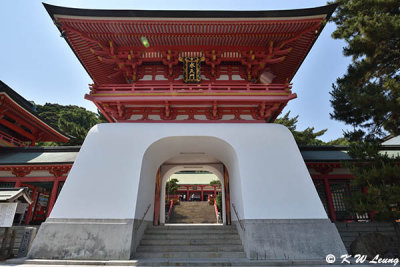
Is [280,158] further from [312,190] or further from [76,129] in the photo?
[76,129]

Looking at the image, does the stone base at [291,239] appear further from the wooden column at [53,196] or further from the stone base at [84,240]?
the wooden column at [53,196]

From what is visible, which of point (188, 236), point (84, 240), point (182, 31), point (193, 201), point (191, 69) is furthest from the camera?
point (193, 201)

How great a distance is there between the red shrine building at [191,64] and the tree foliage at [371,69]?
180cm

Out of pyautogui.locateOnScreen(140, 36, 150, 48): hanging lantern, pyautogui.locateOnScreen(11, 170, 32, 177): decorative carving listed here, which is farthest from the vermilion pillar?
pyautogui.locateOnScreen(140, 36, 150, 48): hanging lantern

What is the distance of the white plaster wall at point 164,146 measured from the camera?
23.9 ft

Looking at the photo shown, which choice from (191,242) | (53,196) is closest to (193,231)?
(191,242)

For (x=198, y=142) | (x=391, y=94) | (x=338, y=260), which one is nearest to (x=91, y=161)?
(x=198, y=142)

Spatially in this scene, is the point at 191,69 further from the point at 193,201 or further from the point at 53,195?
the point at 193,201

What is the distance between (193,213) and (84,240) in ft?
58.4

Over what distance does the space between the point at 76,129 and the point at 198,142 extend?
2127 cm

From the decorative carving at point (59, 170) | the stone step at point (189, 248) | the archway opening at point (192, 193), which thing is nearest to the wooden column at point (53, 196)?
the decorative carving at point (59, 170)

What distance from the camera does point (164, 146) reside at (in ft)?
31.2

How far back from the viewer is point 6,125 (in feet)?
49.0

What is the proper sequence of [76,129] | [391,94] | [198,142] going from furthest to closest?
[76,129]
[198,142]
[391,94]
